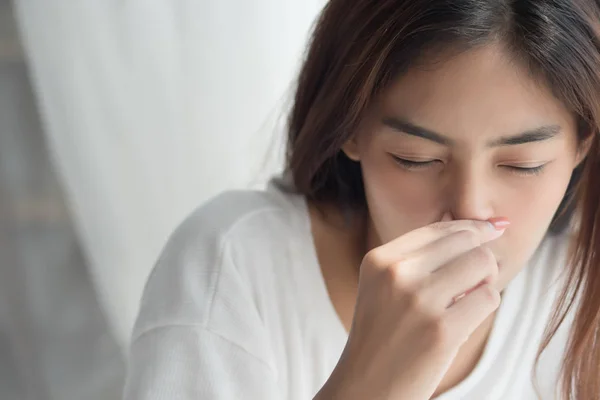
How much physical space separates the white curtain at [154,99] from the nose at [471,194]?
0.39m

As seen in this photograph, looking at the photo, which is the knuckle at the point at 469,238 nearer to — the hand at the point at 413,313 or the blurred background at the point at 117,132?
the hand at the point at 413,313

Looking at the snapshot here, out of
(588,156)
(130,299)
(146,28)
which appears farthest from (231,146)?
(588,156)

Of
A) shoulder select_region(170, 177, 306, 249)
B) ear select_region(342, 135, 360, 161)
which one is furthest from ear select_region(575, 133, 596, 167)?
shoulder select_region(170, 177, 306, 249)

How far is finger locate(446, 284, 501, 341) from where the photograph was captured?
0.62 metres

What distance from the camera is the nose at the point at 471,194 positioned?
685 millimetres

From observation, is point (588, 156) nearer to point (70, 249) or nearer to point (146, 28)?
point (146, 28)

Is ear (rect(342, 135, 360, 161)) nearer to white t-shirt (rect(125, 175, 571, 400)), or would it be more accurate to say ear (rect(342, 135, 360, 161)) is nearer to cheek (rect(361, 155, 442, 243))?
cheek (rect(361, 155, 442, 243))

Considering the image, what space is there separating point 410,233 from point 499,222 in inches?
4.7

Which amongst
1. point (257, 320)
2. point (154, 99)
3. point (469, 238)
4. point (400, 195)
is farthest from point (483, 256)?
point (154, 99)

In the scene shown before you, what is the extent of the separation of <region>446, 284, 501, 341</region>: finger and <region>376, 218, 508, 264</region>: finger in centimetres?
6

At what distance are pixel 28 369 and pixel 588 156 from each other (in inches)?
44.8

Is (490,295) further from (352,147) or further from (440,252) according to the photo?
(352,147)

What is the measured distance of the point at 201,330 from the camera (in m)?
0.78

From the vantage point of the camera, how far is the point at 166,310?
79 cm
